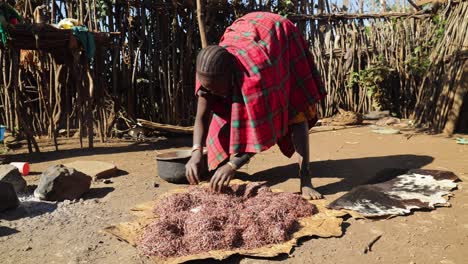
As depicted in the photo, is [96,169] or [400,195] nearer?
[400,195]

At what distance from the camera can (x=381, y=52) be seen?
7672mm

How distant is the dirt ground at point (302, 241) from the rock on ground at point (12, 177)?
29 centimetres

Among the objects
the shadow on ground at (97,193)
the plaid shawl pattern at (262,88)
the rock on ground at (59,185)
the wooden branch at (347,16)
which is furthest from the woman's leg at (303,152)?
the wooden branch at (347,16)

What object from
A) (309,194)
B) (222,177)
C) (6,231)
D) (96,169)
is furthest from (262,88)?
(96,169)

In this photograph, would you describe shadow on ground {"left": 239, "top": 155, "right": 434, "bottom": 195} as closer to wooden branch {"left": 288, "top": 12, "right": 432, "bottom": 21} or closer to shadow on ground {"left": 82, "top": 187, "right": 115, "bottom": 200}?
shadow on ground {"left": 82, "top": 187, "right": 115, "bottom": 200}

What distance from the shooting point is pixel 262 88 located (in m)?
2.71

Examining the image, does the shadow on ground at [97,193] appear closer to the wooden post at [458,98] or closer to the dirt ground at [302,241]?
the dirt ground at [302,241]

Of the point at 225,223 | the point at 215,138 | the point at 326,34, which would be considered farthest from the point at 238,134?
the point at 326,34

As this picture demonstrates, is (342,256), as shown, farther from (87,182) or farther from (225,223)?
(87,182)

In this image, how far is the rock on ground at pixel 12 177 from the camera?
9.98 ft

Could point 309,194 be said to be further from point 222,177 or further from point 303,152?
point 222,177

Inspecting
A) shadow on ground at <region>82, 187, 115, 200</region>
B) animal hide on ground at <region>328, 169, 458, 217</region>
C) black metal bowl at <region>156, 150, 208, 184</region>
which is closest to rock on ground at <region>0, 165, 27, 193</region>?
shadow on ground at <region>82, 187, 115, 200</region>

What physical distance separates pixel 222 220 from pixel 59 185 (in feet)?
4.50

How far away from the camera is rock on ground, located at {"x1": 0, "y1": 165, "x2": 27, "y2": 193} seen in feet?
9.98
